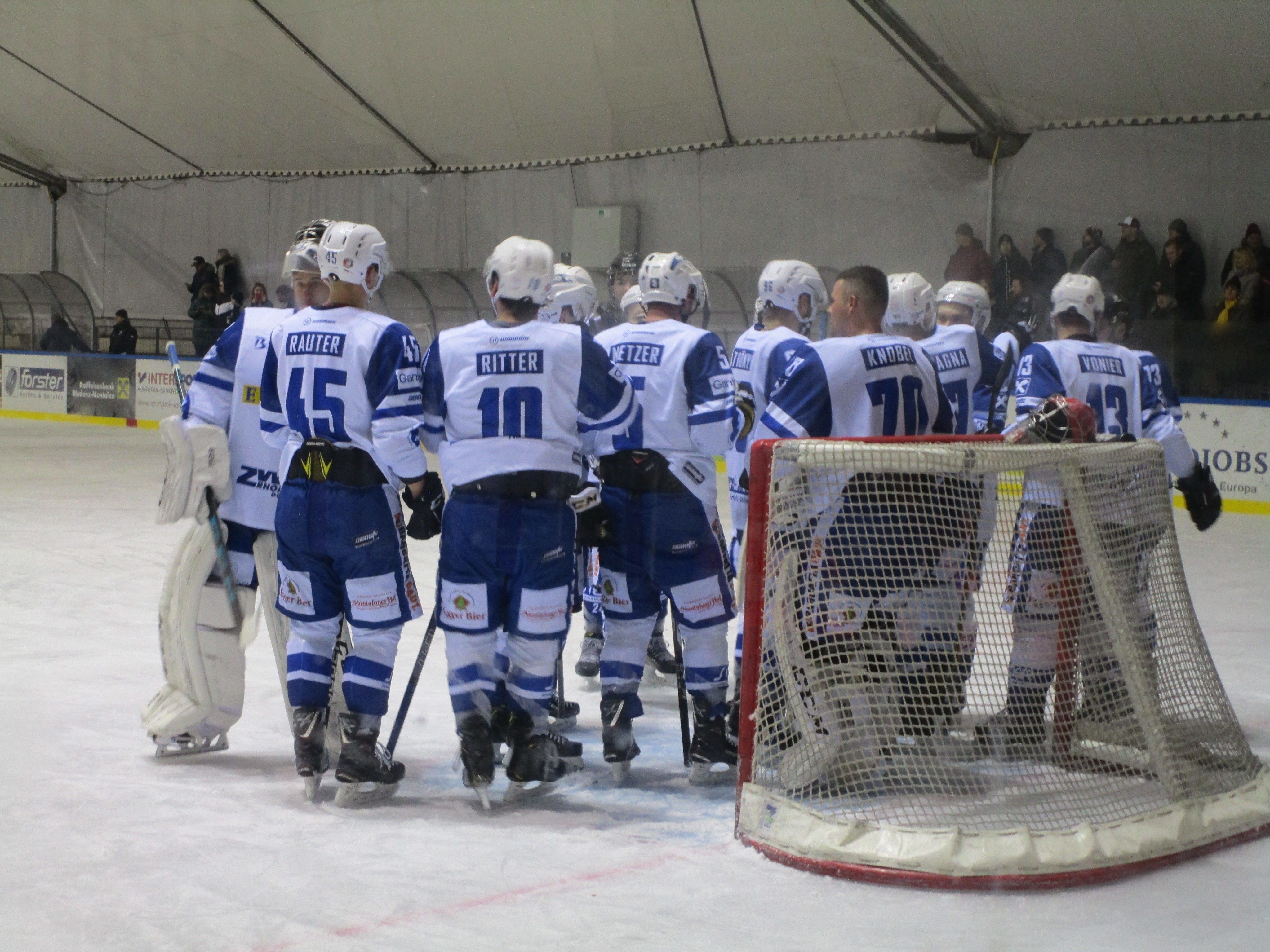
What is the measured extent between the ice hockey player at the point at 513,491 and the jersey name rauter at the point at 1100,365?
63.7 inches

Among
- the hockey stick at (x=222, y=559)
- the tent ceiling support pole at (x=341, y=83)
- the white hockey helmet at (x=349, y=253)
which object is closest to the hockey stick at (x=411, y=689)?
the hockey stick at (x=222, y=559)

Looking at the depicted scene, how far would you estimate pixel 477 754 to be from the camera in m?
3.64

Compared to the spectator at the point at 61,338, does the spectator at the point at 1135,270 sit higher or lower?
higher

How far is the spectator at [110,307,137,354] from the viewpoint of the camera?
57.5ft

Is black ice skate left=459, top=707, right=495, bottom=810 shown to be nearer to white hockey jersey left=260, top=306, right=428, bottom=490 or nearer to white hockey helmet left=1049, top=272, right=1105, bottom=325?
white hockey jersey left=260, top=306, right=428, bottom=490

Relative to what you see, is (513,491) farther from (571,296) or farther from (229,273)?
(229,273)

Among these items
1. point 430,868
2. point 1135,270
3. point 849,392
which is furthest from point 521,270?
point 1135,270

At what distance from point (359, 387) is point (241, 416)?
65 centimetres

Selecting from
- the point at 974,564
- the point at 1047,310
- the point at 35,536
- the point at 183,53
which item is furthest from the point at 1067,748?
the point at 183,53

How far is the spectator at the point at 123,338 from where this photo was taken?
17516mm

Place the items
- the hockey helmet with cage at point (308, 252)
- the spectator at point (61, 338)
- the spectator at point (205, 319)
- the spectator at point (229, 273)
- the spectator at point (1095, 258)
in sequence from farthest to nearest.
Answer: the spectator at point (229, 273), the spectator at point (61, 338), the spectator at point (205, 319), the spectator at point (1095, 258), the hockey helmet with cage at point (308, 252)

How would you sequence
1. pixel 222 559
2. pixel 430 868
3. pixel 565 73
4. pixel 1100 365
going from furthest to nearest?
1. pixel 565 73
2. pixel 1100 365
3. pixel 222 559
4. pixel 430 868

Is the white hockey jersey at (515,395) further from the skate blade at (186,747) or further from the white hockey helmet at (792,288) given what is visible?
the skate blade at (186,747)

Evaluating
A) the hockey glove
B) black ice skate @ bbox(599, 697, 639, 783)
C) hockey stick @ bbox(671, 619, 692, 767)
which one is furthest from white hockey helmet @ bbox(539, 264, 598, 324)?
black ice skate @ bbox(599, 697, 639, 783)
